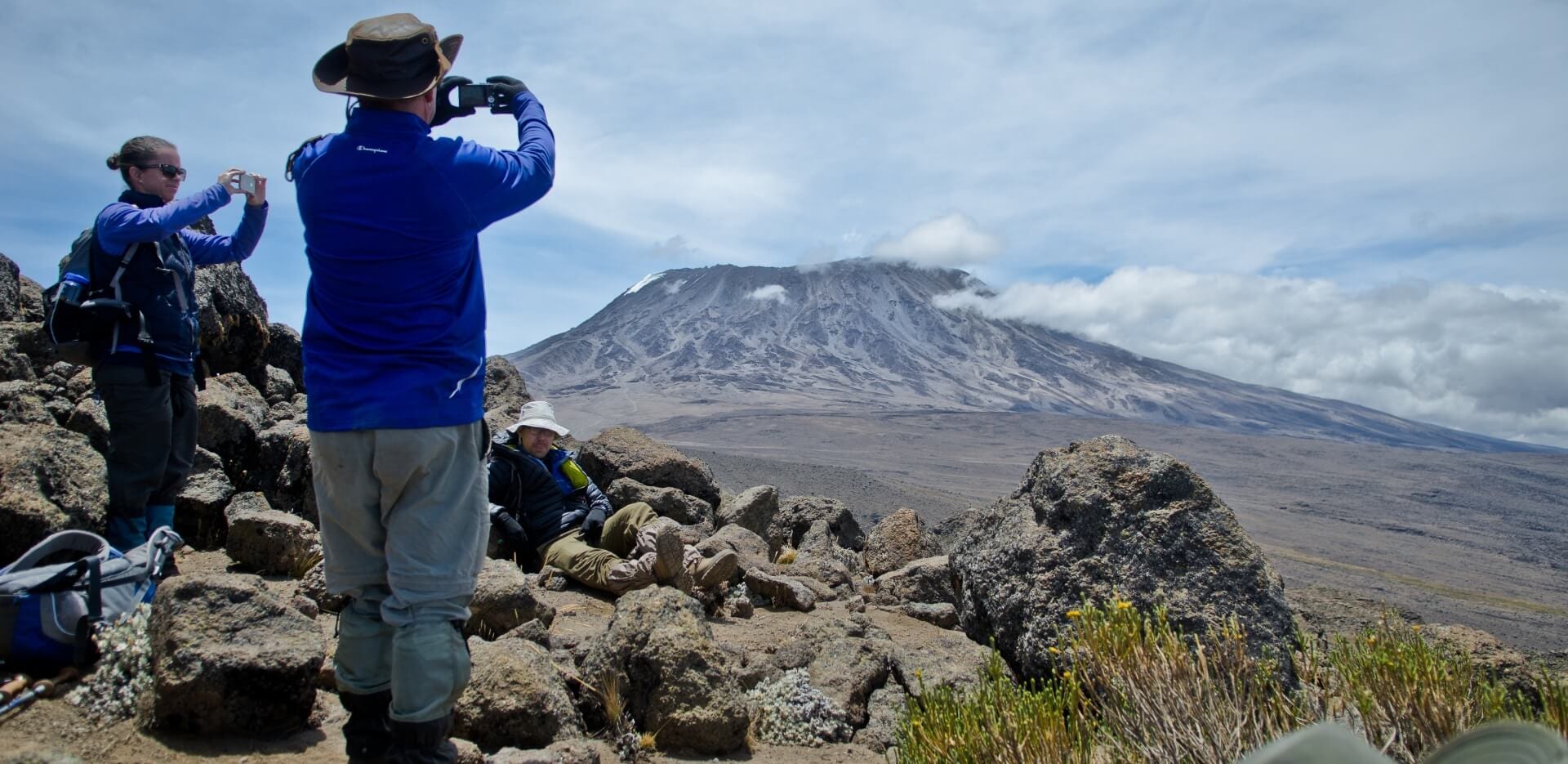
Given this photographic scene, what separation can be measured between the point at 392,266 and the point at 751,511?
581cm

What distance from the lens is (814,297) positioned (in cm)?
16275

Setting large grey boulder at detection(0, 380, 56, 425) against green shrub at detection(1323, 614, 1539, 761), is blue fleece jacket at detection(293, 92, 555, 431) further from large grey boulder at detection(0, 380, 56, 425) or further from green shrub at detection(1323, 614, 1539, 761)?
large grey boulder at detection(0, 380, 56, 425)

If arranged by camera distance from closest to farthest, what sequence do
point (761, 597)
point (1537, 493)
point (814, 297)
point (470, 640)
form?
point (470, 640) < point (761, 597) < point (1537, 493) < point (814, 297)

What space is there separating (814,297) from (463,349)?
162 metres

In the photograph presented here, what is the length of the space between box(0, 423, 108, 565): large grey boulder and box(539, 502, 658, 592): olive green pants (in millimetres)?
2065

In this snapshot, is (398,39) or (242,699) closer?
(398,39)

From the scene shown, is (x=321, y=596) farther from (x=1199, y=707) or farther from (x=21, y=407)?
(x=1199, y=707)

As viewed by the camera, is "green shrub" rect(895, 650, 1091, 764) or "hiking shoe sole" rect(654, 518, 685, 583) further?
"hiking shoe sole" rect(654, 518, 685, 583)

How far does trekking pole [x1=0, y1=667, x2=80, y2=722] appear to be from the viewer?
225cm

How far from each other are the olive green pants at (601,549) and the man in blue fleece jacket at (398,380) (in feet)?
8.97

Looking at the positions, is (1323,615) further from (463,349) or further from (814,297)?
(814,297)

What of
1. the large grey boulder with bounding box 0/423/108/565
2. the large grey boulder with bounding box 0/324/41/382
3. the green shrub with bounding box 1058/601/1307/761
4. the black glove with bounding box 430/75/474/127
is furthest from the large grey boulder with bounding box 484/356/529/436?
the green shrub with bounding box 1058/601/1307/761

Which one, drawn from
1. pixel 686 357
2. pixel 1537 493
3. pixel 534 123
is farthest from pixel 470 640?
pixel 686 357

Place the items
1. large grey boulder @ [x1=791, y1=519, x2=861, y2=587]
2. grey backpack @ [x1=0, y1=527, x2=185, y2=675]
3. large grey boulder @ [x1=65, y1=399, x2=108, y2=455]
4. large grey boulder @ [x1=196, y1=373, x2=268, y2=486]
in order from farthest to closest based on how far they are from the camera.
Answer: large grey boulder @ [x1=791, y1=519, x2=861, y2=587], large grey boulder @ [x1=196, y1=373, x2=268, y2=486], large grey boulder @ [x1=65, y1=399, x2=108, y2=455], grey backpack @ [x1=0, y1=527, x2=185, y2=675]
